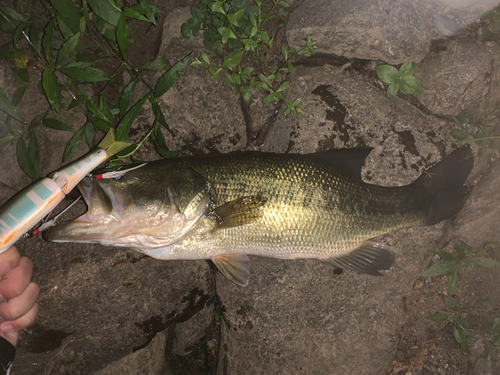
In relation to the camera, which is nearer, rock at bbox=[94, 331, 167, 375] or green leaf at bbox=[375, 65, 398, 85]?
green leaf at bbox=[375, 65, 398, 85]

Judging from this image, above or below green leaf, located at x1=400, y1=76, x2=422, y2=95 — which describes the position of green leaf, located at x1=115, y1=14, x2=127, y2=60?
above

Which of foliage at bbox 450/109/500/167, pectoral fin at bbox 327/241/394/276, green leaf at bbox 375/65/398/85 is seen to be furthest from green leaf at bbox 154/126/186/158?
foliage at bbox 450/109/500/167

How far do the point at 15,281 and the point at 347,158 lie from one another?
10.4 feet

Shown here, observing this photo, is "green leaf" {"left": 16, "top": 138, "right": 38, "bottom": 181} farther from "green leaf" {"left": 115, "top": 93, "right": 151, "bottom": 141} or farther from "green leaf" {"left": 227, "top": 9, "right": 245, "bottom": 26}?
"green leaf" {"left": 227, "top": 9, "right": 245, "bottom": 26}

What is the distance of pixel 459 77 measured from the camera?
3475mm

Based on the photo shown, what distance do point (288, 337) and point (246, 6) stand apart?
10.8 ft

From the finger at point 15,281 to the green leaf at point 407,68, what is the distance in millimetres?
4126

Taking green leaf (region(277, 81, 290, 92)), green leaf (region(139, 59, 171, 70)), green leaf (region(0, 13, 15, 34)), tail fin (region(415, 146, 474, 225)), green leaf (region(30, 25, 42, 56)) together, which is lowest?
tail fin (region(415, 146, 474, 225))

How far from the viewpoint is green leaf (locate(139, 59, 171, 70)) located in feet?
10.4

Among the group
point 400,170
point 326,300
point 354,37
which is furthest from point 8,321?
point 354,37

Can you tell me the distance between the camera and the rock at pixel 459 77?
3.46m

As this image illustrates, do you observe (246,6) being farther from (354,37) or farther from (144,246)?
(144,246)

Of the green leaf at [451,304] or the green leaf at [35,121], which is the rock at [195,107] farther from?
the green leaf at [451,304]

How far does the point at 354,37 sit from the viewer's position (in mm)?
3389
